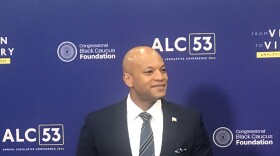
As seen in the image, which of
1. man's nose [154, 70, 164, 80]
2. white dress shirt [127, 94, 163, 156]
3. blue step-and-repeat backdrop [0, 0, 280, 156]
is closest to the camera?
man's nose [154, 70, 164, 80]

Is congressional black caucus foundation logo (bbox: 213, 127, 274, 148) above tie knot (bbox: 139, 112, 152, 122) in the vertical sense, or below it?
below

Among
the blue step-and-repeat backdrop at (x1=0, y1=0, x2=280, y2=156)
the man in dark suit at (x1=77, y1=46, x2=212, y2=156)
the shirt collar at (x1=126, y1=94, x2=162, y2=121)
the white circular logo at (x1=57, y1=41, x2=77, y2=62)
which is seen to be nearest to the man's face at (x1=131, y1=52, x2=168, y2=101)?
the man in dark suit at (x1=77, y1=46, x2=212, y2=156)

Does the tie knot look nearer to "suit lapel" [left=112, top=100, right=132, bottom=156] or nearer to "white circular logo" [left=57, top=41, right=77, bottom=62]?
"suit lapel" [left=112, top=100, right=132, bottom=156]

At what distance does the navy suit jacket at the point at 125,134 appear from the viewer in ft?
5.85

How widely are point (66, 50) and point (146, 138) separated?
73 cm

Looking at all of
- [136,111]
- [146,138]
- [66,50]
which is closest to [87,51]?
[66,50]

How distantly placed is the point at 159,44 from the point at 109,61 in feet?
0.93

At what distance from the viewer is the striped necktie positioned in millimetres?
1771

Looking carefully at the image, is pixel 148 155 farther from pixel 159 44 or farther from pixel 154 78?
pixel 159 44

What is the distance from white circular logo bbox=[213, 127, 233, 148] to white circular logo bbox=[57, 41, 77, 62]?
2.86ft

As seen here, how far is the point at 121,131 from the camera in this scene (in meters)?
1.80

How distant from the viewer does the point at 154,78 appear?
1.70 m

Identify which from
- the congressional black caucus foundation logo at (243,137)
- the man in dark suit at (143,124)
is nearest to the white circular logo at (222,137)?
the congressional black caucus foundation logo at (243,137)

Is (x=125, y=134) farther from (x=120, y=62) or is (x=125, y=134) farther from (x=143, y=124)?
(x=120, y=62)
